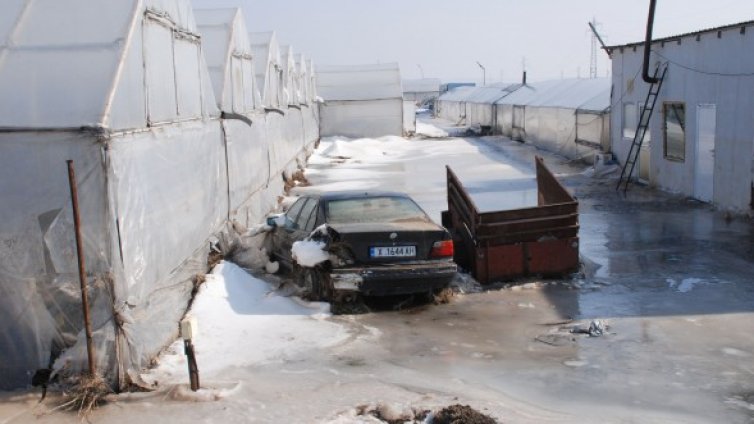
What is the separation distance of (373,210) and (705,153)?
10119 mm

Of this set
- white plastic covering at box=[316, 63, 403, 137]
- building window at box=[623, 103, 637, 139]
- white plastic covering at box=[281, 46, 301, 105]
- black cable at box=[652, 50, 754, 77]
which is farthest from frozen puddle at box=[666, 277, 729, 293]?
white plastic covering at box=[316, 63, 403, 137]

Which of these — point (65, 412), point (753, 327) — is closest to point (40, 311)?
point (65, 412)

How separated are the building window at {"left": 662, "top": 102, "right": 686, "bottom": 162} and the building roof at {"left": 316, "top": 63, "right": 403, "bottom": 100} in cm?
2524

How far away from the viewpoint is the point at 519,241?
33.4 ft

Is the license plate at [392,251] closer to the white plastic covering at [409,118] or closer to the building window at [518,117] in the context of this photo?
the building window at [518,117]

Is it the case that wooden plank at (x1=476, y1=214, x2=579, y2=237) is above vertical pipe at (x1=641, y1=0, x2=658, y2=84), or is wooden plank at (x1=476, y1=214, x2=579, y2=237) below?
below

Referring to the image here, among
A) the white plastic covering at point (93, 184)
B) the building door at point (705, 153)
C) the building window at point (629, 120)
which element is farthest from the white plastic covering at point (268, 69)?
the white plastic covering at point (93, 184)

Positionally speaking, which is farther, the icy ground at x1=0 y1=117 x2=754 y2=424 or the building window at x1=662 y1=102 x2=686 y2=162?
the building window at x1=662 y1=102 x2=686 y2=162

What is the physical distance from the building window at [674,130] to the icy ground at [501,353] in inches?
249

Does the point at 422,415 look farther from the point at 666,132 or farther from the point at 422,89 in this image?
the point at 422,89

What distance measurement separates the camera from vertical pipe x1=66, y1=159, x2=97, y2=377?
19.5ft

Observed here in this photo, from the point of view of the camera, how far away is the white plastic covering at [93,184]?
627cm

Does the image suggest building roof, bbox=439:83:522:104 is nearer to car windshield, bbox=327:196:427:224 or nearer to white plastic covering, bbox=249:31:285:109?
white plastic covering, bbox=249:31:285:109

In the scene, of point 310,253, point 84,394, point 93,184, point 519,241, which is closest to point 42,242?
point 93,184
